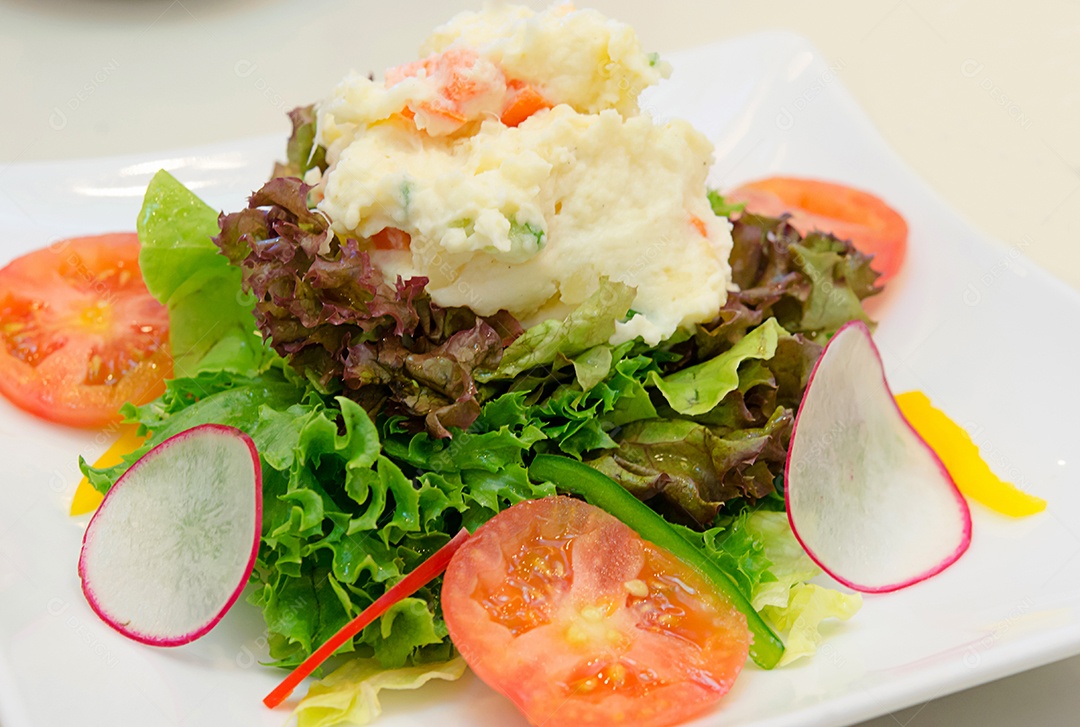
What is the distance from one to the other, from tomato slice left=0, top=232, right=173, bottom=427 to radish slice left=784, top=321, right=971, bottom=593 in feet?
6.62

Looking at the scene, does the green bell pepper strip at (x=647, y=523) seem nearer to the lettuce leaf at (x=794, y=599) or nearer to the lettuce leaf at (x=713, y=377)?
the lettuce leaf at (x=794, y=599)

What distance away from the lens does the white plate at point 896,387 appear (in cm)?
216

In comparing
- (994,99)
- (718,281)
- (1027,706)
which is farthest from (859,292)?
(994,99)

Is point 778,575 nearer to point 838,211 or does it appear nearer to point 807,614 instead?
point 807,614

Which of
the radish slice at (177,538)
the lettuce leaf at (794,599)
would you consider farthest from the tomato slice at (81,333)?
the lettuce leaf at (794,599)

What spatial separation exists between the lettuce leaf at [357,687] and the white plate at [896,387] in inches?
2.0

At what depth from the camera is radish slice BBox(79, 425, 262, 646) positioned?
7.63 feet

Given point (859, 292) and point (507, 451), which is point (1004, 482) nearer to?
point (859, 292)

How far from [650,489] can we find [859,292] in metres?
1.35

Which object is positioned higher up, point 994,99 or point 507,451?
point 507,451

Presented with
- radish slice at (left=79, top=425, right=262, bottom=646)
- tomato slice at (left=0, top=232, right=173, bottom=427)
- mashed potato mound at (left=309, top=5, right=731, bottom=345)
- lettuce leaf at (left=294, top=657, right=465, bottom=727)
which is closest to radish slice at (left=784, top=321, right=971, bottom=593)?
mashed potato mound at (left=309, top=5, right=731, bottom=345)

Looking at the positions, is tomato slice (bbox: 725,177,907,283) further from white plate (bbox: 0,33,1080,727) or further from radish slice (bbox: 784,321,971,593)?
radish slice (bbox: 784,321,971,593)

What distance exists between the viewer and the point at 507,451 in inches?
101

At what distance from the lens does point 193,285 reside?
3.17 m
